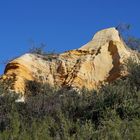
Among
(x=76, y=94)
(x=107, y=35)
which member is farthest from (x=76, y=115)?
(x=107, y=35)

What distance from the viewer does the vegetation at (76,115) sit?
472 inches

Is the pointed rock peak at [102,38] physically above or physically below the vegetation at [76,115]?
above

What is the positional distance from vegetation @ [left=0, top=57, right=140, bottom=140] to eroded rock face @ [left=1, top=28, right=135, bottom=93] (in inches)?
115

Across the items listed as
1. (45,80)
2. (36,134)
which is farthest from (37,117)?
(45,80)

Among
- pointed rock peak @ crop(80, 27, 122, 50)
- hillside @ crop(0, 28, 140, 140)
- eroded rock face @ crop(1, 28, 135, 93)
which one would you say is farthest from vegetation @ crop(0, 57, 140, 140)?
pointed rock peak @ crop(80, 27, 122, 50)

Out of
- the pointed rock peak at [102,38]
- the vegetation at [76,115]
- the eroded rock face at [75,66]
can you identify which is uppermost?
the pointed rock peak at [102,38]

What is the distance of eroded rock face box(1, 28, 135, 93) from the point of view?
2472cm

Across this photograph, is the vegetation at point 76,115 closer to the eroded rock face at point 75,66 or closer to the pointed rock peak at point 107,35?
the eroded rock face at point 75,66

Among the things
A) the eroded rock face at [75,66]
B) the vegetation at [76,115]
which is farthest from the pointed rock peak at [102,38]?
the vegetation at [76,115]

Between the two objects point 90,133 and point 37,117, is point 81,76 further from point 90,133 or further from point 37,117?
point 90,133

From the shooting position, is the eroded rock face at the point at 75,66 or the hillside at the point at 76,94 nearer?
the hillside at the point at 76,94

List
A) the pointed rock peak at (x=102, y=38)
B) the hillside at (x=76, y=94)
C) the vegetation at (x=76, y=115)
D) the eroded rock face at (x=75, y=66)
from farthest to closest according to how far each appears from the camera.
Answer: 1. the pointed rock peak at (x=102, y=38)
2. the eroded rock face at (x=75, y=66)
3. the hillside at (x=76, y=94)
4. the vegetation at (x=76, y=115)

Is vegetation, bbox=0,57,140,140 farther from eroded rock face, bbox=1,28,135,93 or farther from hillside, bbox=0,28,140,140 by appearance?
eroded rock face, bbox=1,28,135,93

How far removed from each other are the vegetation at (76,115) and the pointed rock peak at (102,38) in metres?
5.02
